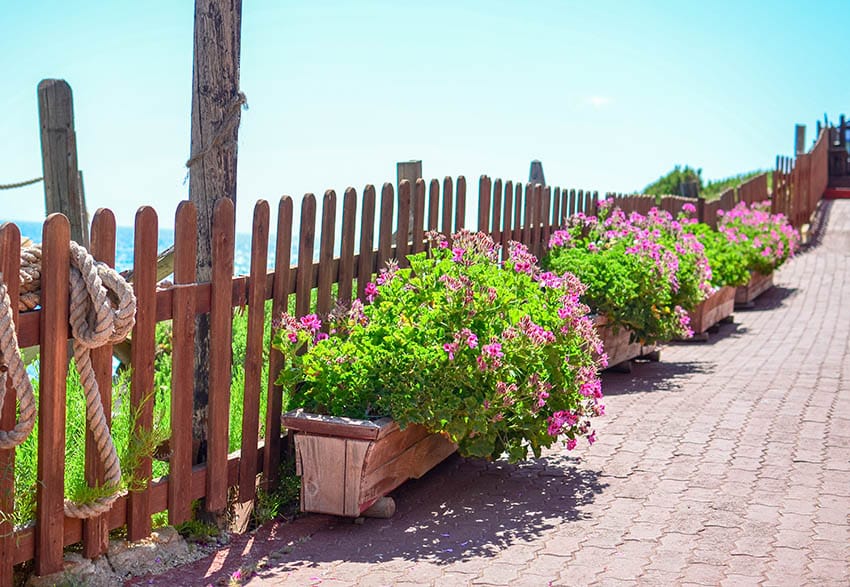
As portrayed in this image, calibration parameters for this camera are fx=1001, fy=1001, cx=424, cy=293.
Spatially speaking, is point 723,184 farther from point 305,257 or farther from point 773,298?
point 305,257

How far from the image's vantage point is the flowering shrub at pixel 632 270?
8.55 metres

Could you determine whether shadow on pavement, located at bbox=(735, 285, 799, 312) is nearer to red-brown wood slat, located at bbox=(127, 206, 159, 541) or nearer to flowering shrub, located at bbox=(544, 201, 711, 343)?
flowering shrub, located at bbox=(544, 201, 711, 343)

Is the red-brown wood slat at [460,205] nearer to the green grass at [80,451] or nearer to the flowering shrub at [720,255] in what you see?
the green grass at [80,451]

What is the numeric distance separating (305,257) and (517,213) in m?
3.50

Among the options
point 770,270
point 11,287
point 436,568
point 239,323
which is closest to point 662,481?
point 436,568

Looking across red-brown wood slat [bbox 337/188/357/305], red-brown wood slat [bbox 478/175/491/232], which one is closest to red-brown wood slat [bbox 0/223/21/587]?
red-brown wood slat [bbox 337/188/357/305]

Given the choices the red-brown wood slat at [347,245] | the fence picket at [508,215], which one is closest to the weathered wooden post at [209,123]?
the red-brown wood slat at [347,245]

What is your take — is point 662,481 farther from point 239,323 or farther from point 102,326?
point 239,323

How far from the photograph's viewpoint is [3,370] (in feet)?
12.3

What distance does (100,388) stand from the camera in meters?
4.12

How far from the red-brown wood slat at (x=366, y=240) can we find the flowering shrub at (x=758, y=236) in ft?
28.8

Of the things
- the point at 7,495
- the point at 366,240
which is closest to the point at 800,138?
the point at 366,240

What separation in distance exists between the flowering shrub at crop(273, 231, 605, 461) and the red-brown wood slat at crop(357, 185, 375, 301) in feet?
0.74

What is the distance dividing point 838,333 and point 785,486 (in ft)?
22.0
